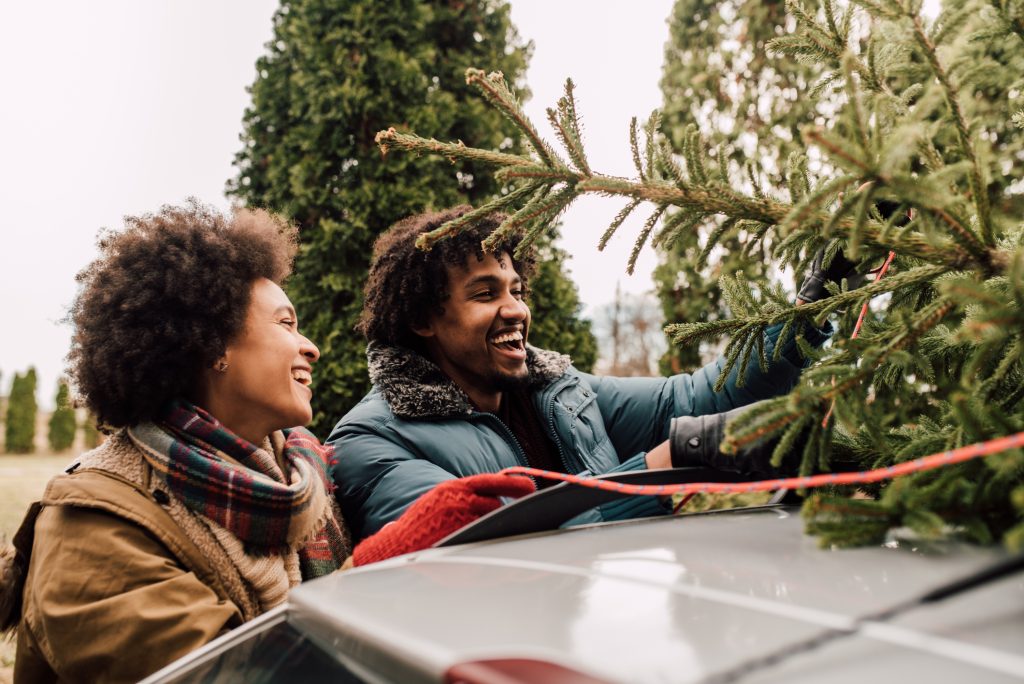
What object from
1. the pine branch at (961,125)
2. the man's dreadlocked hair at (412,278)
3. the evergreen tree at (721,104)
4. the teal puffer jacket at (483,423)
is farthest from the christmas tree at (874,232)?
the evergreen tree at (721,104)

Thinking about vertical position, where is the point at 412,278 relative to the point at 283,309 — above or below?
above

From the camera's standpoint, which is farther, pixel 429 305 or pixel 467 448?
pixel 429 305

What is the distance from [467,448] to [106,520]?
118 centimetres

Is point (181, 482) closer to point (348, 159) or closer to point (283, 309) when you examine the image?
point (283, 309)

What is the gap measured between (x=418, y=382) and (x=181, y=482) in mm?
1030

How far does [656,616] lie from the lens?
A: 0.74 meters

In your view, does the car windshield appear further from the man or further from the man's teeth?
the man's teeth

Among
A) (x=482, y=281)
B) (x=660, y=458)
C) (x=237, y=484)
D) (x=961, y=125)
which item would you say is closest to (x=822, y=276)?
(x=660, y=458)

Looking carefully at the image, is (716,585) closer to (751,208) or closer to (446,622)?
(446,622)

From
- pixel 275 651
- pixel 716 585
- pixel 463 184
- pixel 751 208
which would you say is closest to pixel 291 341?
pixel 275 651

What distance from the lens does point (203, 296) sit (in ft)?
6.73

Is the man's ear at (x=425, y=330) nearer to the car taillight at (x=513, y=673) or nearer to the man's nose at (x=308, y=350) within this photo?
the man's nose at (x=308, y=350)

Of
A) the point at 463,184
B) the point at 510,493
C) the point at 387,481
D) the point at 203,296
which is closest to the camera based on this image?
the point at 510,493

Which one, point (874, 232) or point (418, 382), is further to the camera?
point (418, 382)
